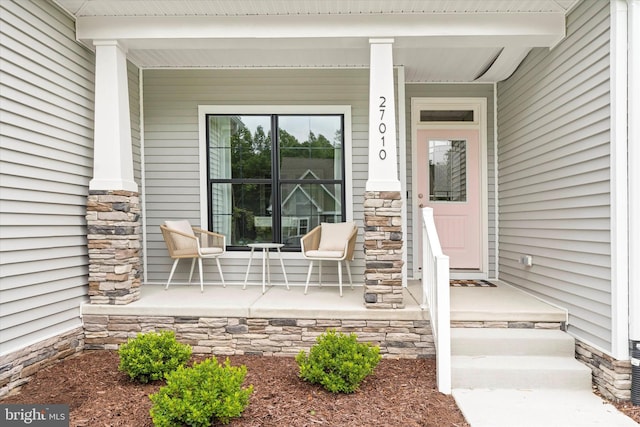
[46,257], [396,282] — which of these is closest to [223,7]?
[46,257]

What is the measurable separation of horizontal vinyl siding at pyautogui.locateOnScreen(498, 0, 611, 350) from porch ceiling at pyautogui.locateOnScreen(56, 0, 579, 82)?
0.38m

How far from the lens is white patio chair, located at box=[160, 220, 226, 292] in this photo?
4004mm

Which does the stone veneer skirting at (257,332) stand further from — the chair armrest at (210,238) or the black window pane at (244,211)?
the black window pane at (244,211)

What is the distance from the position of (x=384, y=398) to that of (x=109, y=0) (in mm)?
3760

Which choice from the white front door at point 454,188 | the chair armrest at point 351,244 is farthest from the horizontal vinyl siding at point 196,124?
the white front door at point 454,188

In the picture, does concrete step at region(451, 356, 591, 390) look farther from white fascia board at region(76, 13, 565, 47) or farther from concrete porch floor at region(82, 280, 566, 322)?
white fascia board at region(76, 13, 565, 47)

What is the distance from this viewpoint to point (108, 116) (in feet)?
11.3

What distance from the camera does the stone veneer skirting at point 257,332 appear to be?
10.5 ft

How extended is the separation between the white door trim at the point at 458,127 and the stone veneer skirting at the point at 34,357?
3.63m

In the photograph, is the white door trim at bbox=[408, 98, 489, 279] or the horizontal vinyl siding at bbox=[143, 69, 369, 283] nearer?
the horizontal vinyl siding at bbox=[143, 69, 369, 283]

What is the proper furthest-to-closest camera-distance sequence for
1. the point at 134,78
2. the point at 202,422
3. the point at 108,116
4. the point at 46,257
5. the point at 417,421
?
the point at 134,78 < the point at 108,116 < the point at 46,257 < the point at 417,421 < the point at 202,422

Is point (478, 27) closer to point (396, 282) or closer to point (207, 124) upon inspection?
point (396, 282)

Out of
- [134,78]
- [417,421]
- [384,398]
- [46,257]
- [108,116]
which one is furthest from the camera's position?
[134,78]
